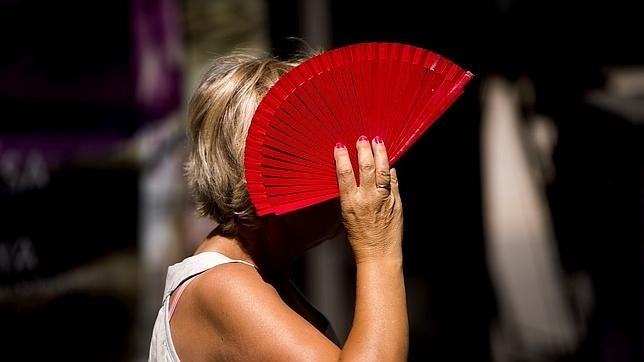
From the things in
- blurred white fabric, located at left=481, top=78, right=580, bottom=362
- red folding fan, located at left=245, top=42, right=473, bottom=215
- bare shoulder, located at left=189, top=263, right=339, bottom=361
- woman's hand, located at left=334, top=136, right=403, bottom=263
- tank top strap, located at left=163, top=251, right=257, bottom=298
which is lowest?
blurred white fabric, located at left=481, top=78, right=580, bottom=362

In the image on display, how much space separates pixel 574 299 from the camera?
4.56 m

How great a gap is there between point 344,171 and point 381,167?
0.19ft

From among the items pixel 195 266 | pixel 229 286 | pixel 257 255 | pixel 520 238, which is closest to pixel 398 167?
pixel 257 255

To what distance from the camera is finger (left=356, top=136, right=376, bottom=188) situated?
55.7 inches

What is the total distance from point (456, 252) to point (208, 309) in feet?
10.8

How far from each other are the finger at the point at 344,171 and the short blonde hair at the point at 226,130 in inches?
7.8

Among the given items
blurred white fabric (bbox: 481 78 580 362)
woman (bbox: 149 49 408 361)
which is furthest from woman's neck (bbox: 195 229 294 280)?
blurred white fabric (bbox: 481 78 580 362)

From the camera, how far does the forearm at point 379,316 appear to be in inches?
52.5

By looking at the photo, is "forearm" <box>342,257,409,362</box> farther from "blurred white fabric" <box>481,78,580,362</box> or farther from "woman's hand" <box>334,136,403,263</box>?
"blurred white fabric" <box>481,78,580,362</box>

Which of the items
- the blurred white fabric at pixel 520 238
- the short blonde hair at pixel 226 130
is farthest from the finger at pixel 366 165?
the blurred white fabric at pixel 520 238

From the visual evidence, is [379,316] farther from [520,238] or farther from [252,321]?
[520,238]

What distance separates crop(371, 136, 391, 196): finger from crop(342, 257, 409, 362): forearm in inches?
4.5

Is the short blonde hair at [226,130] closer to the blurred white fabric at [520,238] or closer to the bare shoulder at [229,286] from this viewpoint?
the bare shoulder at [229,286]

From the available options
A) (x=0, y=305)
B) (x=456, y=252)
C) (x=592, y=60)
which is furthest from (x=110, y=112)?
(x=592, y=60)
